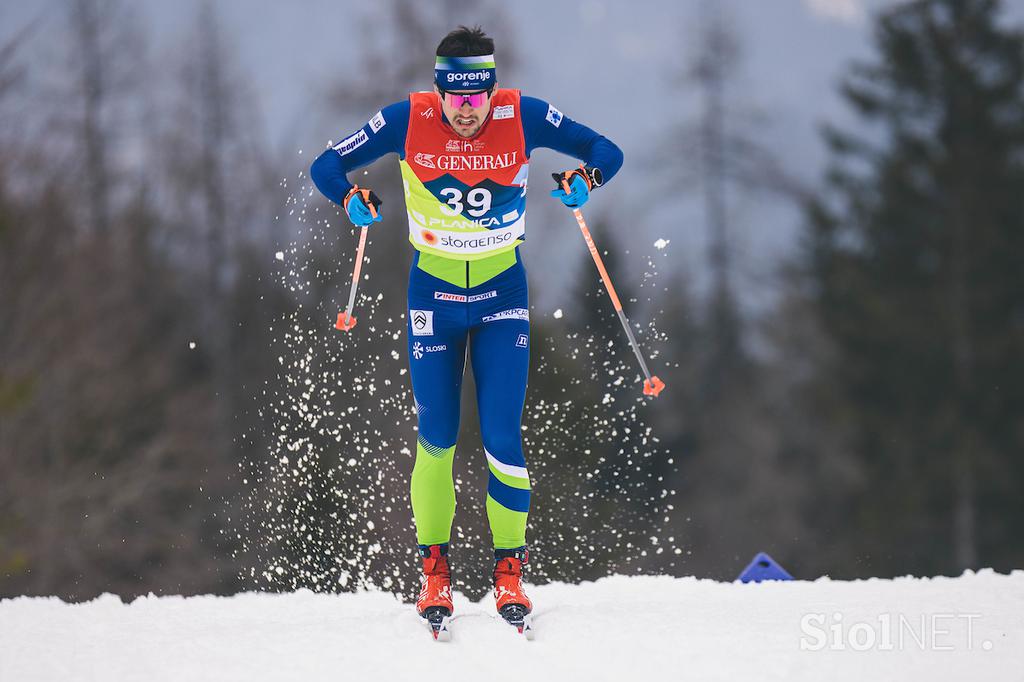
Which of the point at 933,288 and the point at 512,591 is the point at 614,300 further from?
the point at 933,288

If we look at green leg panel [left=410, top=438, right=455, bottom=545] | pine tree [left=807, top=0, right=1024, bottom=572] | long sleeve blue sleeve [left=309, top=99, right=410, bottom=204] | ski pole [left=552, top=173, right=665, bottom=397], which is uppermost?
pine tree [left=807, top=0, right=1024, bottom=572]

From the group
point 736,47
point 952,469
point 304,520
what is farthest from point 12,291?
point 952,469

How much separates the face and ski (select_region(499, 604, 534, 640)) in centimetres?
211

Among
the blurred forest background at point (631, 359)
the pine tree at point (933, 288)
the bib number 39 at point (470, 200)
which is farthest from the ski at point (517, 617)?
the pine tree at point (933, 288)

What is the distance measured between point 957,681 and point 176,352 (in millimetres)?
18289

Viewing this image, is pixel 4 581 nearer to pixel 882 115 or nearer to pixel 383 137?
pixel 383 137

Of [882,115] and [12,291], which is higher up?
[882,115]

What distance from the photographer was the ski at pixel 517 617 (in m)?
4.91

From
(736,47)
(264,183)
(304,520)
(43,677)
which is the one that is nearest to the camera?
(43,677)

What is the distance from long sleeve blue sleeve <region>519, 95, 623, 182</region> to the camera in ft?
17.1

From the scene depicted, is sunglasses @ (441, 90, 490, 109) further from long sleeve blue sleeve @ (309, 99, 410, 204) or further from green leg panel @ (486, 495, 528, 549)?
green leg panel @ (486, 495, 528, 549)

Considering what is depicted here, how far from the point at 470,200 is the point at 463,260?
27 centimetres

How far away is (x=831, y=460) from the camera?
26188mm

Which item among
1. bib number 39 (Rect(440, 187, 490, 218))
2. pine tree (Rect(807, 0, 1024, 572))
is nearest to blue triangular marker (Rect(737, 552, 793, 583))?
bib number 39 (Rect(440, 187, 490, 218))
